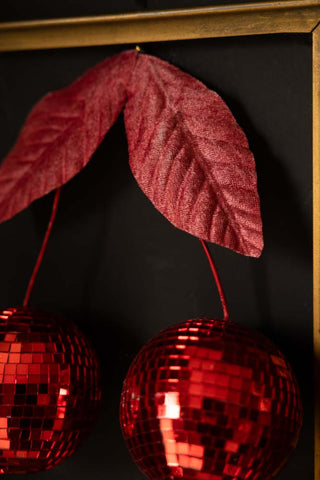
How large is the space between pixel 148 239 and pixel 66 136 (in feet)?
0.40

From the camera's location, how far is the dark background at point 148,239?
56cm

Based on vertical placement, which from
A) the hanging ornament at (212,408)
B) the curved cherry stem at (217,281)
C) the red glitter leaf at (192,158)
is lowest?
the hanging ornament at (212,408)

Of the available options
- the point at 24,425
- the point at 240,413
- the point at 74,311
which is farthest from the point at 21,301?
the point at 240,413

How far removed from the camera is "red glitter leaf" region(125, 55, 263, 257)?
1.69 ft

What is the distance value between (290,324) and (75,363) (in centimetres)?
19

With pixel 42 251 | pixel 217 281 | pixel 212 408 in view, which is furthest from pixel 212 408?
pixel 42 251

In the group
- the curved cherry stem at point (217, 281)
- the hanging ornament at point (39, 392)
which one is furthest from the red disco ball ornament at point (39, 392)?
the curved cherry stem at point (217, 281)

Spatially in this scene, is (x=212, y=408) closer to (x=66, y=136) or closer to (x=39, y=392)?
(x=39, y=392)

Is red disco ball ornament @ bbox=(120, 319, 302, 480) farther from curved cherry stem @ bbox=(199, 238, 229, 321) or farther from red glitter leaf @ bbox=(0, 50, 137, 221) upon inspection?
red glitter leaf @ bbox=(0, 50, 137, 221)

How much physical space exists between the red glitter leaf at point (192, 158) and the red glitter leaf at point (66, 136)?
0.02 meters

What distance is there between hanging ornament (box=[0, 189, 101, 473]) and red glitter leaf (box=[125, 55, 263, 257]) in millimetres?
138

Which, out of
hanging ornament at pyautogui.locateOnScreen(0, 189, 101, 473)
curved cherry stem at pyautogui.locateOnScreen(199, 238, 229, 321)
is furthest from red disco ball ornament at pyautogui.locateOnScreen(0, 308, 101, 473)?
curved cherry stem at pyautogui.locateOnScreen(199, 238, 229, 321)

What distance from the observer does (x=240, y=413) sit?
445 millimetres

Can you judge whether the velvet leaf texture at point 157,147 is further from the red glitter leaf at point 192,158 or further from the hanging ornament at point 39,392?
the hanging ornament at point 39,392
